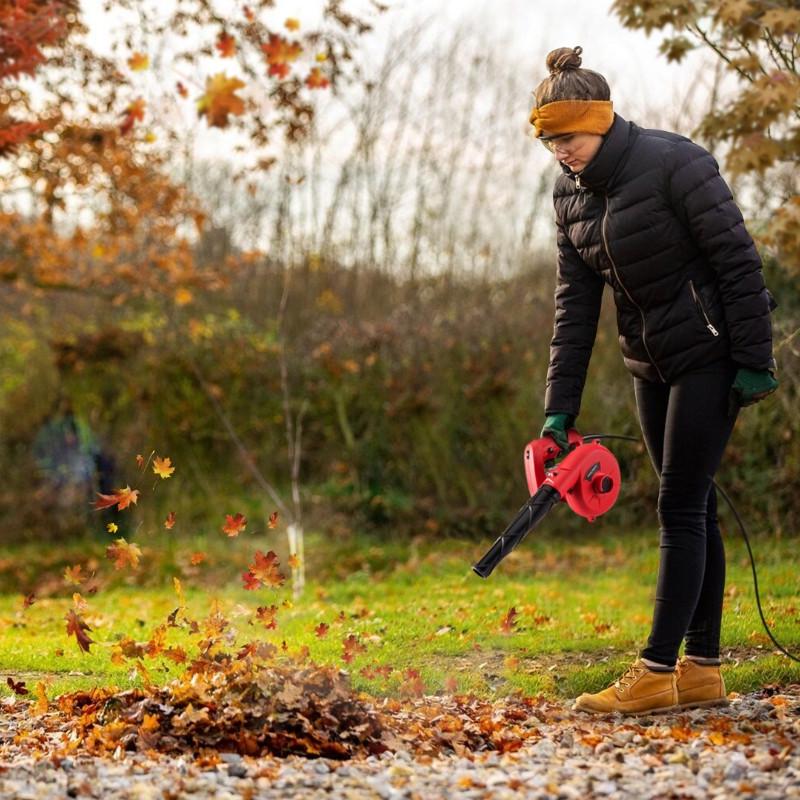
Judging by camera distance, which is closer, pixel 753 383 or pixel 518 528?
pixel 753 383

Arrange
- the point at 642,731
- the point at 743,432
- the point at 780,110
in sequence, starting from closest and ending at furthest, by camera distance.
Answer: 1. the point at 642,731
2. the point at 780,110
3. the point at 743,432

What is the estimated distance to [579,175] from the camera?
157 inches

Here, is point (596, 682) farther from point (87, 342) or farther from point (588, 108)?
point (87, 342)

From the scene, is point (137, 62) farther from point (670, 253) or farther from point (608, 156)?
point (670, 253)

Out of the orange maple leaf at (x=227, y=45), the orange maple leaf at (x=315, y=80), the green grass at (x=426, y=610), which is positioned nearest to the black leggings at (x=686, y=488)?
the green grass at (x=426, y=610)

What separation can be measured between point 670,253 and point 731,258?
20 cm

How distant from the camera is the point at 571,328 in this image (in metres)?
4.32

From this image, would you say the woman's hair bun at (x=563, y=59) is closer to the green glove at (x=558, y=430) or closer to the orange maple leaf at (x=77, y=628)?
the green glove at (x=558, y=430)

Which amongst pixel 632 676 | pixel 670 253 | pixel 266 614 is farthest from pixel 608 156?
pixel 266 614

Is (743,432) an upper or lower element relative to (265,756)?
upper

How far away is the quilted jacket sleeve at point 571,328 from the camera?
14.0 ft

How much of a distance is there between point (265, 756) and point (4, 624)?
13.4 feet

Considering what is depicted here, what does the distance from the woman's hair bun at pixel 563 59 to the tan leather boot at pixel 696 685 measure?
206 cm

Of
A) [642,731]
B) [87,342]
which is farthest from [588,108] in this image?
[87,342]
